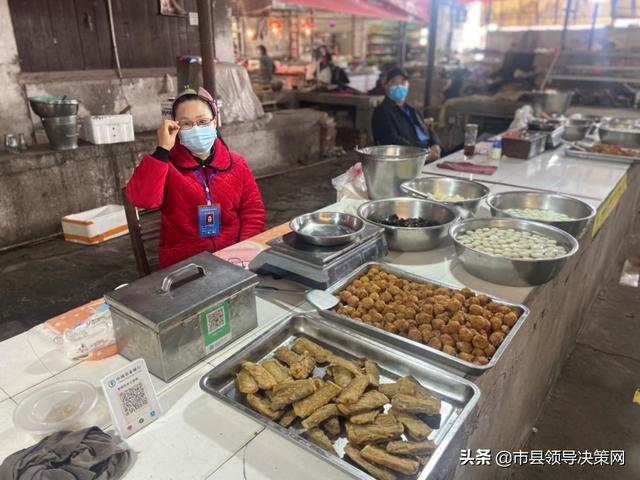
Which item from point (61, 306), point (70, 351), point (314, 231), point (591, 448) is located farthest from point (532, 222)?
point (61, 306)

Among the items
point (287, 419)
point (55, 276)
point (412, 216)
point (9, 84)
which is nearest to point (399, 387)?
point (287, 419)

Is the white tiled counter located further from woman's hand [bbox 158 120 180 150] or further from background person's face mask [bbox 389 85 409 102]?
background person's face mask [bbox 389 85 409 102]

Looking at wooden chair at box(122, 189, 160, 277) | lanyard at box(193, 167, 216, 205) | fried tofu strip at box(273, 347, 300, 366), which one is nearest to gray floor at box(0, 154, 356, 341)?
wooden chair at box(122, 189, 160, 277)

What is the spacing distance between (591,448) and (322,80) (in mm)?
11407

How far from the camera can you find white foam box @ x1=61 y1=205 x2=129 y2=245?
16.6 feet

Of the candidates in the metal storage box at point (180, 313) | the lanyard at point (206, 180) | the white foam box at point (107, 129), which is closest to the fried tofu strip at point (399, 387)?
the metal storage box at point (180, 313)

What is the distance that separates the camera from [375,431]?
3.74ft

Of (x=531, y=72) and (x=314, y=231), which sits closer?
(x=314, y=231)

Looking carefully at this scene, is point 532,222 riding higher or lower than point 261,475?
higher

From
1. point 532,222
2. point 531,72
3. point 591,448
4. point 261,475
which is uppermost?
point 531,72

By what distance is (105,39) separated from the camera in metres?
6.23

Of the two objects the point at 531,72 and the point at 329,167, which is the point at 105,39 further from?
the point at 531,72

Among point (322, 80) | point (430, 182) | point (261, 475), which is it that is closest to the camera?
point (261, 475)

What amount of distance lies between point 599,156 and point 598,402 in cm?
230
